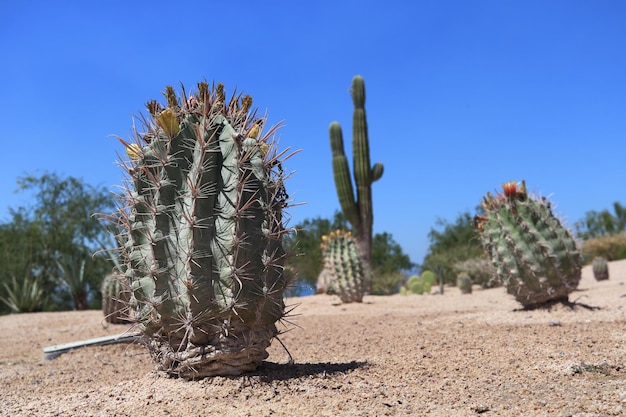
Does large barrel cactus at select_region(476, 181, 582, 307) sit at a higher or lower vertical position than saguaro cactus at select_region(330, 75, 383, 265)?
lower

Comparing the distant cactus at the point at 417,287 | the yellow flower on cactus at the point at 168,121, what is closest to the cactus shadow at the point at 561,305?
the yellow flower on cactus at the point at 168,121

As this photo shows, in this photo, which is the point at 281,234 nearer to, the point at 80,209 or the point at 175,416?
the point at 175,416

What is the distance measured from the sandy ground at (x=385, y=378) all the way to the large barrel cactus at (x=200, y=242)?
0.68 feet

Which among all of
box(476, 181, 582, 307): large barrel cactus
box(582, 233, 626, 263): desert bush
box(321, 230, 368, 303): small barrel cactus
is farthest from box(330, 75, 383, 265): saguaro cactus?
box(476, 181, 582, 307): large barrel cactus

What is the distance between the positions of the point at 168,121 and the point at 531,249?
504 cm

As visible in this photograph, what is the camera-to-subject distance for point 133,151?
11.2 ft

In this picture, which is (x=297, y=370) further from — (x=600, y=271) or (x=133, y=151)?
(x=600, y=271)

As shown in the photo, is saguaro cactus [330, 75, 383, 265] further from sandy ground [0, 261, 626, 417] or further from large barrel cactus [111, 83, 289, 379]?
large barrel cactus [111, 83, 289, 379]

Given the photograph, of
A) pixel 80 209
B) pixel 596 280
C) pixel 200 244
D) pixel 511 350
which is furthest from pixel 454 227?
pixel 200 244

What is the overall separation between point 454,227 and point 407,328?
69.6ft

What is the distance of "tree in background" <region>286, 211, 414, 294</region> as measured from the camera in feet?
68.8

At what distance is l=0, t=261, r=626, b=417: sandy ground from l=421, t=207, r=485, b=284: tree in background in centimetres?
1396

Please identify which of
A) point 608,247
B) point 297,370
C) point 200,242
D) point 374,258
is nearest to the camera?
point 200,242

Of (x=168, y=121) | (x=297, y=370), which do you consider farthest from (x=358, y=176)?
(x=168, y=121)
